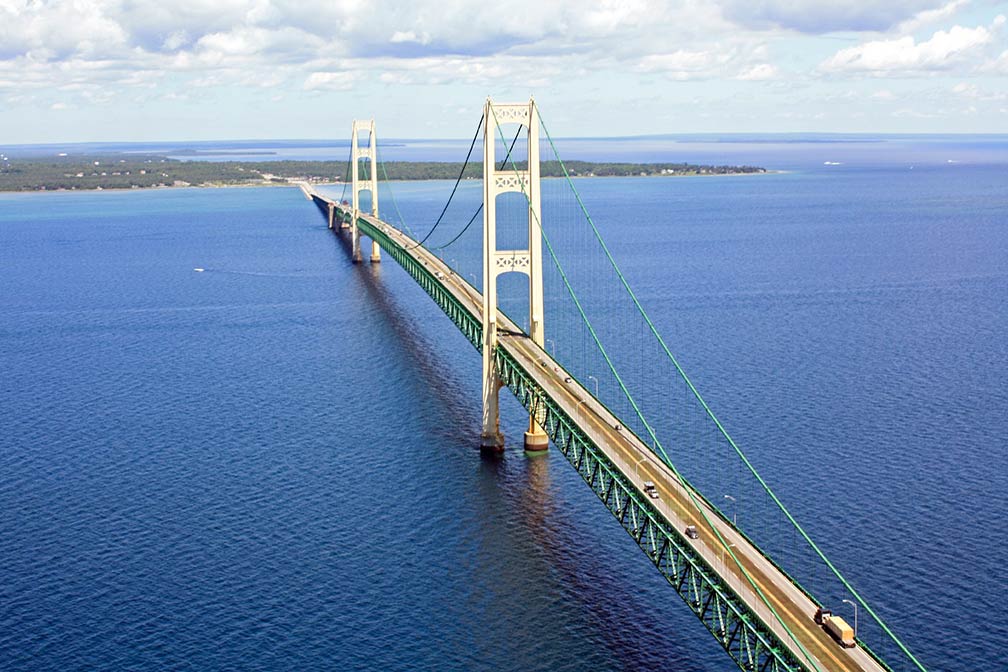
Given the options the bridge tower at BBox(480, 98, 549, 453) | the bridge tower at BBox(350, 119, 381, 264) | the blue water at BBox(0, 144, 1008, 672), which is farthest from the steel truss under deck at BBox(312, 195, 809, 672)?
the bridge tower at BBox(350, 119, 381, 264)

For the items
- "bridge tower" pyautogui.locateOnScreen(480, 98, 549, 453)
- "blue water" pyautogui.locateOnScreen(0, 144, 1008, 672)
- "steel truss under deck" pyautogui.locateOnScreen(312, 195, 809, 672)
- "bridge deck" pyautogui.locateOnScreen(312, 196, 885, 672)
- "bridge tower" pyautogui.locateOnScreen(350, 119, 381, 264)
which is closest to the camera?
"bridge deck" pyautogui.locateOnScreen(312, 196, 885, 672)

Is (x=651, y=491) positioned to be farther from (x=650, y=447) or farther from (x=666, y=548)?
(x=650, y=447)

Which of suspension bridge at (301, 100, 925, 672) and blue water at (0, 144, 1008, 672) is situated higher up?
suspension bridge at (301, 100, 925, 672)

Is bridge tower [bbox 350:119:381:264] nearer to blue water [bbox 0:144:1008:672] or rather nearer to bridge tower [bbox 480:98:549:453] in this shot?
blue water [bbox 0:144:1008:672]

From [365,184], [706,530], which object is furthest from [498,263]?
[365,184]

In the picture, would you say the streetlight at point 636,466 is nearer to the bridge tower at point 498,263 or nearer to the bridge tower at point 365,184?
the bridge tower at point 498,263

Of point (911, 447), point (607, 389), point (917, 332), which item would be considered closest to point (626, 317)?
point (917, 332)
